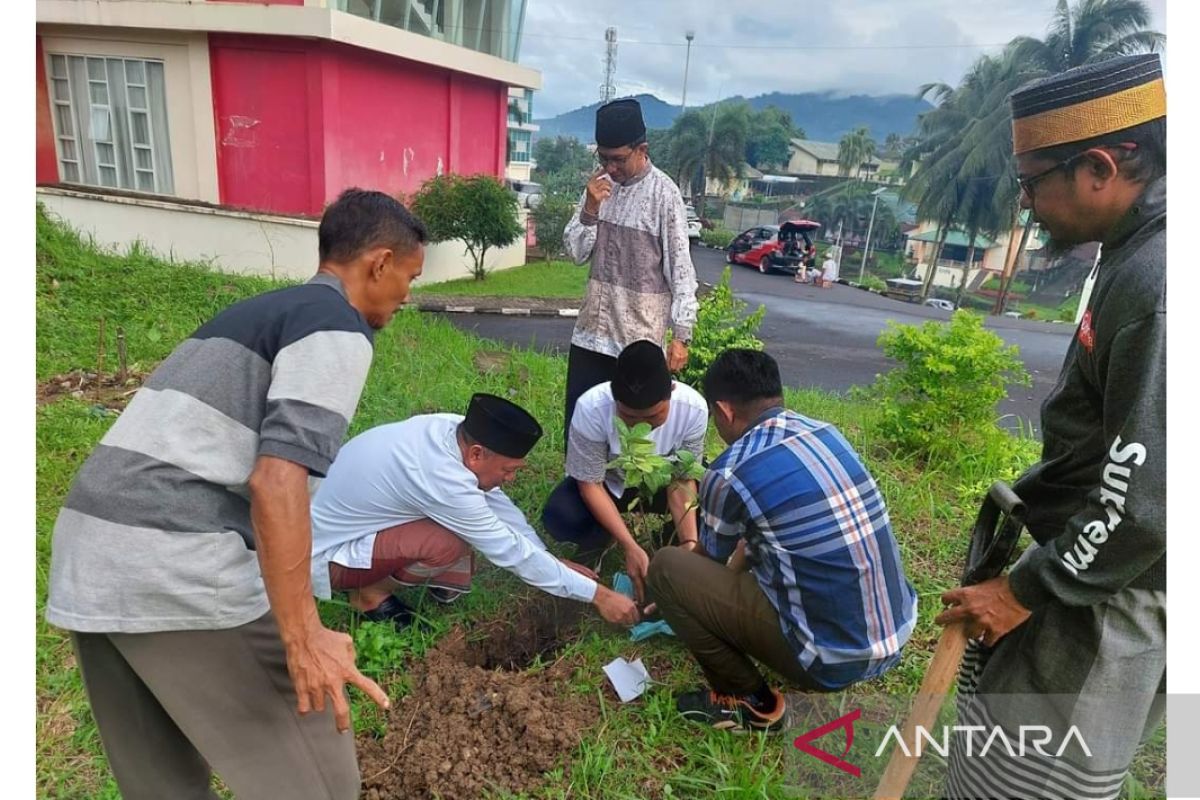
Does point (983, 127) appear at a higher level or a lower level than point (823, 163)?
higher

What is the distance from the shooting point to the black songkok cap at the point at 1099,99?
4.68 feet

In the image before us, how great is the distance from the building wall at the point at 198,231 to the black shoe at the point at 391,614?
290 inches

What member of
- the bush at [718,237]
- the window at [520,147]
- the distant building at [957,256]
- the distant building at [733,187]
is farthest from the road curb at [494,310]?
the window at [520,147]

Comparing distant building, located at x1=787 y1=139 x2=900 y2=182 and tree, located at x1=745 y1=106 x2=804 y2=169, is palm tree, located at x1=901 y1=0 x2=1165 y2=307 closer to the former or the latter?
distant building, located at x1=787 y1=139 x2=900 y2=182

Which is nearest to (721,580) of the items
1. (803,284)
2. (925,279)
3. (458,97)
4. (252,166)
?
(252,166)

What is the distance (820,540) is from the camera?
6.30 ft

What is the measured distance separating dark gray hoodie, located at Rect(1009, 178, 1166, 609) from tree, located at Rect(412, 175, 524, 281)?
994 centimetres

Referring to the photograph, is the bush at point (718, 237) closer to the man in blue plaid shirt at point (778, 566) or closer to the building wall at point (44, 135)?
the building wall at point (44, 135)

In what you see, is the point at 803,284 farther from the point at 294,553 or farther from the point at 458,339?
the point at 294,553

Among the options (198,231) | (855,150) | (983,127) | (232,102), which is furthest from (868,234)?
(198,231)

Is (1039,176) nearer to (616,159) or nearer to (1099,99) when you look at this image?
(1099,99)

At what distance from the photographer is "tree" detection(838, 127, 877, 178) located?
28.8 m

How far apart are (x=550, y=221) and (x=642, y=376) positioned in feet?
42.7

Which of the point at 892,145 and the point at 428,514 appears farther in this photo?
the point at 892,145
